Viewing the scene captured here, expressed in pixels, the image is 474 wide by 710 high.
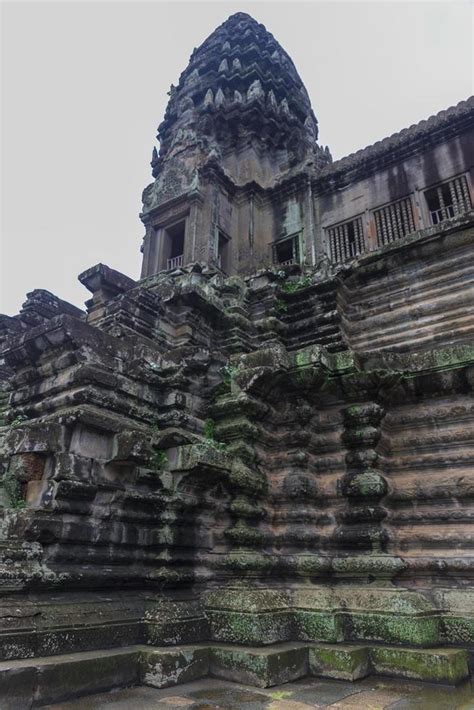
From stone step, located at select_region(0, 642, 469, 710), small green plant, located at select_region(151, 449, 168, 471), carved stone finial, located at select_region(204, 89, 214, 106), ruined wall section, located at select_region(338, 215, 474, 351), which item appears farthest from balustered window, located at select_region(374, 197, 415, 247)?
stone step, located at select_region(0, 642, 469, 710)

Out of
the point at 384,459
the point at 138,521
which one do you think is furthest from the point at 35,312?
the point at 384,459

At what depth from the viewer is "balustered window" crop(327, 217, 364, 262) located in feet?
51.0

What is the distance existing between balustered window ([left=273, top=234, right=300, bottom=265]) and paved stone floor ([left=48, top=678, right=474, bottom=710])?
42.4 ft

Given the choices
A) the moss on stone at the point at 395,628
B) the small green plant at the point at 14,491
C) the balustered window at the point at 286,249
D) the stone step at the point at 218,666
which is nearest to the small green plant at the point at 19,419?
the small green plant at the point at 14,491

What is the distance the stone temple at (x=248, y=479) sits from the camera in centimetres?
613

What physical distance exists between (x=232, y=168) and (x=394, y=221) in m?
7.27

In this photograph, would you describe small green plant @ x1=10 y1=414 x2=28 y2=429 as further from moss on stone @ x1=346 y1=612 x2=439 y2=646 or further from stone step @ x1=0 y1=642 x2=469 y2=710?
moss on stone @ x1=346 y1=612 x2=439 y2=646

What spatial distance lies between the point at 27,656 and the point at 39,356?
15.0 ft

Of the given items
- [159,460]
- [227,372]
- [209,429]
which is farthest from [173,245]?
[159,460]

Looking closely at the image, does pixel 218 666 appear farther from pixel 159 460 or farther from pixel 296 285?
pixel 296 285

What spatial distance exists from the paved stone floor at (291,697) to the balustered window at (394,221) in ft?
38.3

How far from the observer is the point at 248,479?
27.7 feet

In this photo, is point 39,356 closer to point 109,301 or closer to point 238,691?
point 109,301

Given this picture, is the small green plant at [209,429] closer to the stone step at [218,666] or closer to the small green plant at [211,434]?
the small green plant at [211,434]
